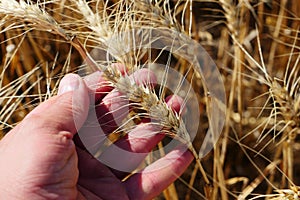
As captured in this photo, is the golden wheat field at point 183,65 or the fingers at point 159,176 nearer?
the golden wheat field at point 183,65

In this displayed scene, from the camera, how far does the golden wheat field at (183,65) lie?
1156 millimetres

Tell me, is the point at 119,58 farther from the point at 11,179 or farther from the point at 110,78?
the point at 11,179

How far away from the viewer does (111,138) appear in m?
1.56

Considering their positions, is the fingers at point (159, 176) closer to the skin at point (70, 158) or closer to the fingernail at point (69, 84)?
the skin at point (70, 158)

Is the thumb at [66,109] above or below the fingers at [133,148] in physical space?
above

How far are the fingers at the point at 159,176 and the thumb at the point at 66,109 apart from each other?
191 millimetres

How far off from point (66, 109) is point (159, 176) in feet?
0.82

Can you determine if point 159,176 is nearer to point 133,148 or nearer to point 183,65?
point 133,148

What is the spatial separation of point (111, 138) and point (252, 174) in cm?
58

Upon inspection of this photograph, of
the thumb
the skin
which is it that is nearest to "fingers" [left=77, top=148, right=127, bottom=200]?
the skin

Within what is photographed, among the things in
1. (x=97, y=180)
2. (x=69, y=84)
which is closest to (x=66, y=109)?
(x=69, y=84)

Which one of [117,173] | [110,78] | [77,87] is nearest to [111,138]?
[117,173]

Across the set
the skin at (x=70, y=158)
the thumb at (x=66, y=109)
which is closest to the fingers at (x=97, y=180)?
the skin at (x=70, y=158)

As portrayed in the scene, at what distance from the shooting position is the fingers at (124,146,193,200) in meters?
1.27
